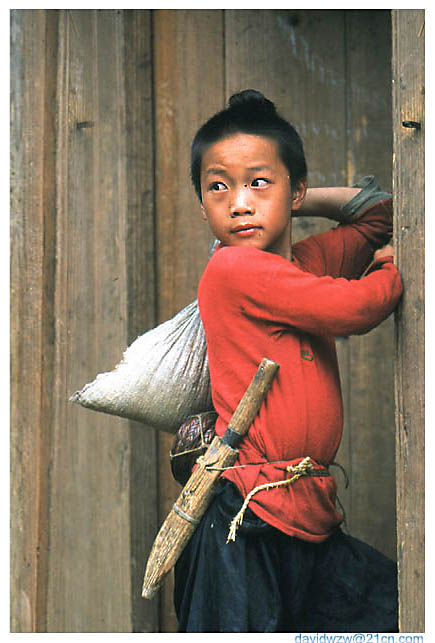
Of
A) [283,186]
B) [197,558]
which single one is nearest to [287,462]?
[197,558]

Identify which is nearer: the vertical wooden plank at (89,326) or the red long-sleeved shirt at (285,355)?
Result: the red long-sleeved shirt at (285,355)

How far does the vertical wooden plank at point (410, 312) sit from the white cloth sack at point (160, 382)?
1.69 ft

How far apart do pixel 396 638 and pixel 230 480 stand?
1.43 ft

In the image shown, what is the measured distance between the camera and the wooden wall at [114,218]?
2.36 metres

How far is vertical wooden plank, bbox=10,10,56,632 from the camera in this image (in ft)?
7.93

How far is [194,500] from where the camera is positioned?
5.46 feet

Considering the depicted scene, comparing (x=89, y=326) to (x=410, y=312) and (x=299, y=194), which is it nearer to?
(x=299, y=194)

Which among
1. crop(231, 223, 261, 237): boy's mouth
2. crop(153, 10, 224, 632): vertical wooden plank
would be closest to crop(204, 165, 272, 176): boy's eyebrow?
crop(231, 223, 261, 237): boy's mouth

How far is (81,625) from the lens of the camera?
2398 mm

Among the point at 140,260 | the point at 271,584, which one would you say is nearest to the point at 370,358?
the point at 140,260

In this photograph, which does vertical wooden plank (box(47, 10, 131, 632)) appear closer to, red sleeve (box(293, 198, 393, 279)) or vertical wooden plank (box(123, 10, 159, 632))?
vertical wooden plank (box(123, 10, 159, 632))

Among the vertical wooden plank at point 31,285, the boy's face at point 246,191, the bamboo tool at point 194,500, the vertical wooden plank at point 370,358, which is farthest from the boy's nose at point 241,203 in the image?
the vertical wooden plank at point 31,285

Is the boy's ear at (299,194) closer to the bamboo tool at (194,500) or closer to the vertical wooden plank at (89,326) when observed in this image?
the bamboo tool at (194,500)

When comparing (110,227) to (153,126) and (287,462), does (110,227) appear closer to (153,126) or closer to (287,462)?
(153,126)
